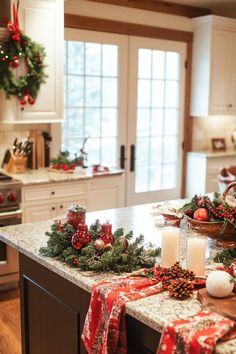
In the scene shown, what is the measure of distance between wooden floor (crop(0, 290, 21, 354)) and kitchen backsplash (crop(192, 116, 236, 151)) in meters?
3.12

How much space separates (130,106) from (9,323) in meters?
2.80

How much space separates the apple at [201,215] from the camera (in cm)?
217

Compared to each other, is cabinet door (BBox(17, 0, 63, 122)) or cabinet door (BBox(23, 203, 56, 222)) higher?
cabinet door (BBox(17, 0, 63, 122))

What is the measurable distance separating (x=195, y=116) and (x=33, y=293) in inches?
159

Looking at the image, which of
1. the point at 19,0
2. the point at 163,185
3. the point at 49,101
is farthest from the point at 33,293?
the point at 163,185

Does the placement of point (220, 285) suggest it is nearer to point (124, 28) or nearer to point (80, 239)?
point (80, 239)

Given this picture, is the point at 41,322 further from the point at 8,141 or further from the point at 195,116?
the point at 195,116

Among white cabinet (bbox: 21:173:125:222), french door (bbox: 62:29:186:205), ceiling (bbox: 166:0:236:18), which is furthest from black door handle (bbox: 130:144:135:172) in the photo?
ceiling (bbox: 166:0:236:18)

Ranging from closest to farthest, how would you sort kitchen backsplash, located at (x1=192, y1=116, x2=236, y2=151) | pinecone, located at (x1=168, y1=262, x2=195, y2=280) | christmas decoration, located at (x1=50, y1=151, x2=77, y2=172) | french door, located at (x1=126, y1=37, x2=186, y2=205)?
pinecone, located at (x1=168, y1=262, x2=195, y2=280)
christmas decoration, located at (x1=50, y1=151, x2=77, y2=172)
french door, located at (x1=126, y1=37, x2=186, y2=205)
kitchen backsplash, located at (x1=192, y1=116, x2=236, y2=151)

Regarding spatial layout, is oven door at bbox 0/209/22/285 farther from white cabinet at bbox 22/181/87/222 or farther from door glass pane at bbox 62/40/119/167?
door glass pane at bbox 62/40/119/167

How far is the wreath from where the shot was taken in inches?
154

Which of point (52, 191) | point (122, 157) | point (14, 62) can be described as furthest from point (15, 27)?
point (122, 157)

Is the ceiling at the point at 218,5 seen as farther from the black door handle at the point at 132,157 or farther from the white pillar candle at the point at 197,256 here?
the white pillar candle at the point at 197,256

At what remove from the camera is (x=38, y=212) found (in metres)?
4.09
